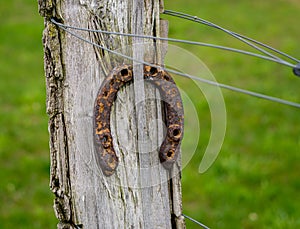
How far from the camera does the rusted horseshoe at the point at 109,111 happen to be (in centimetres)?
174

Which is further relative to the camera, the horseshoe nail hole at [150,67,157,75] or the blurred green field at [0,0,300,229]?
the blurred green field at [0,0,300,229]

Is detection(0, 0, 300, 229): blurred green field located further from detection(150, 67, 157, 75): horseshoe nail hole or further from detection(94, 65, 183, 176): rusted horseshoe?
detection(150, 67, 157, 75): horseshoe nail hole

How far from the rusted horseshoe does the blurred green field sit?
2.16m

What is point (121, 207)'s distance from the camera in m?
1.83

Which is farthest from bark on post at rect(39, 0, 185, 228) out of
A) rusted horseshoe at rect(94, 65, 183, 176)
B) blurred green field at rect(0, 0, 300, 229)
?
blurred green field at rect(0, 0, 300, 229)

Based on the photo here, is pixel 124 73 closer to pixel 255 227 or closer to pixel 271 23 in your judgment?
pixel 255 227

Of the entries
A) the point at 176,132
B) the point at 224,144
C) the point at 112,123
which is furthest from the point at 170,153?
the point at 224,144

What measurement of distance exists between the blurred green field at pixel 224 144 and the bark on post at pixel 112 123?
83.8 inches

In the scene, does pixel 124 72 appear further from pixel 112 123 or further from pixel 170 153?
pixel 170 153

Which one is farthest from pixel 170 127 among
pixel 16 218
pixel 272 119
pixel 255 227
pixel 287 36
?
pixel 287 36

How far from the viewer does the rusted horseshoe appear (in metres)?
1.74

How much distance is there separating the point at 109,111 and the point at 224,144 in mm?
3332

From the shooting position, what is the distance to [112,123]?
1775 millimetres

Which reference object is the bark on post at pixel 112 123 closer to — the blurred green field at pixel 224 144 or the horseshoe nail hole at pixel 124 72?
the horseshoe nail hole at pixel 124 72
